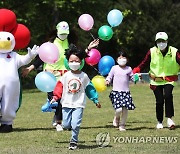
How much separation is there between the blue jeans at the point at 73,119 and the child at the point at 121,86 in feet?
8.60

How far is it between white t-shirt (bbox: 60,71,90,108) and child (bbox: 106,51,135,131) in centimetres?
254

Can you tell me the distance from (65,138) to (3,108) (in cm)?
149

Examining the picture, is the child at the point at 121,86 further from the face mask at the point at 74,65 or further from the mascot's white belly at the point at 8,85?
the face mask at the point at 74,65

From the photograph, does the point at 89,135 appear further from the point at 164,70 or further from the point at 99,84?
the point at 164,70

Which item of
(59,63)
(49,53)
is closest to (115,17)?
(59,63)

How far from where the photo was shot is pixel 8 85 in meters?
10.9

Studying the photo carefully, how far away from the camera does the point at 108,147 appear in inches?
363

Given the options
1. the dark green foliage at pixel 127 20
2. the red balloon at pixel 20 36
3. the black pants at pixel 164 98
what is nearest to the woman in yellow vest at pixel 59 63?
the red balloon at pixel 20 36

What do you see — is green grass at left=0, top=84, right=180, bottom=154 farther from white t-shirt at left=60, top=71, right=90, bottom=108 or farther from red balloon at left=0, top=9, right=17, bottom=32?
red balloon at left=0, top=9, right=17, bottom=32

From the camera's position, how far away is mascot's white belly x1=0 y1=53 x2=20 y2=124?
429 inches

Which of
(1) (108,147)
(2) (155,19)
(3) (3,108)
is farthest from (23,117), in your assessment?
(2) (155,19)

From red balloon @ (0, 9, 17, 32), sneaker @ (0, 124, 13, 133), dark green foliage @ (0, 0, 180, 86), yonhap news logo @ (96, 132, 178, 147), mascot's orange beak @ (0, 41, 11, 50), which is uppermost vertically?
dark green foliage @ (0, 0, 180, 86)

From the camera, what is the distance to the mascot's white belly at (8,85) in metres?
10.9

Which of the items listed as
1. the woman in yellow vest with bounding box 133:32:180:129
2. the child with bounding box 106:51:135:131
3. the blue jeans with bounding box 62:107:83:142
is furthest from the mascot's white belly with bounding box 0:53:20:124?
the woman in yellow vest with bounding box 133:32:180:129
